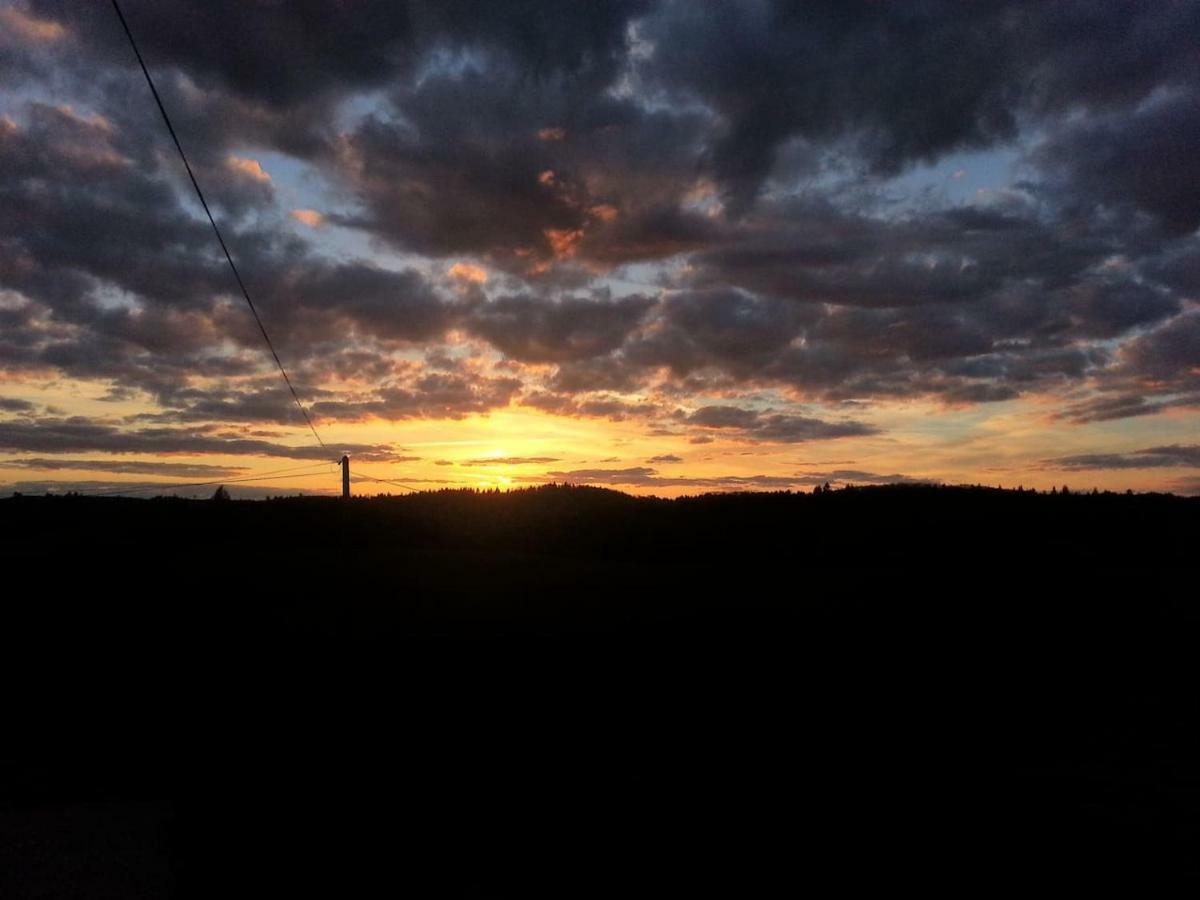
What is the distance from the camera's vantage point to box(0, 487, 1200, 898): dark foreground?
4.93 m

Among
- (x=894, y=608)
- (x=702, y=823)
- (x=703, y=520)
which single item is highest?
(x=703, y=520)

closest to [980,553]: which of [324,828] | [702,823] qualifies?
[702,823]

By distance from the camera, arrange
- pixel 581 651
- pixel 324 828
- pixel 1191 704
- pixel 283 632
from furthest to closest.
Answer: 1. pixel 283 632
2. pixel 581 651
3. pixel 1191 704
4. pixel 324 828

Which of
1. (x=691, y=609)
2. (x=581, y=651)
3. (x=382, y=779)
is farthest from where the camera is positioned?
(x=691, y=609)

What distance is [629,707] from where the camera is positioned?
Result: 314 inches

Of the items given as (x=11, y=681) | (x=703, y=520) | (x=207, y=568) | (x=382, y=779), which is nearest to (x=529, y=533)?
(x=703, y=520)

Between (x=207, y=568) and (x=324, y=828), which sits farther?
(x=207, y=568)

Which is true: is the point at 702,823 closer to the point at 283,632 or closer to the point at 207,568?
the point at 283,632

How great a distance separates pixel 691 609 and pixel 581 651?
7.54 ft

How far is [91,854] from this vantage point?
482 centimetres

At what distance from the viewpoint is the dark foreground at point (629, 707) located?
194 inches

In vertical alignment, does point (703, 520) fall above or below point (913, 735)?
above

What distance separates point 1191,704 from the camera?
834 cm

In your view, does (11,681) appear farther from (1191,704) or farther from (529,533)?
(1191,704)
